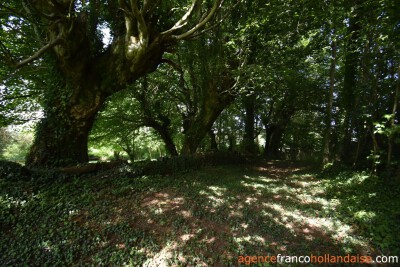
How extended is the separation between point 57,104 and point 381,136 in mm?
11297

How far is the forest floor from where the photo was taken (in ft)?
13.1

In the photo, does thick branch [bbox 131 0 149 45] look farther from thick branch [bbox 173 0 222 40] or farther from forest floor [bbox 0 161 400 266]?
forest floor [bbox 0 161 400 266]

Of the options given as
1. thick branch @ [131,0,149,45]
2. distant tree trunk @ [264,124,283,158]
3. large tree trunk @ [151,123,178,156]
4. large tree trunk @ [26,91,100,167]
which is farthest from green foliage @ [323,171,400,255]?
distant tree trunk @ [264,124,283,158]

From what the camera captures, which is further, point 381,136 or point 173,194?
point 381,136

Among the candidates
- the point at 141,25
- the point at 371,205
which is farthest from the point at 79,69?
the point at 371,205

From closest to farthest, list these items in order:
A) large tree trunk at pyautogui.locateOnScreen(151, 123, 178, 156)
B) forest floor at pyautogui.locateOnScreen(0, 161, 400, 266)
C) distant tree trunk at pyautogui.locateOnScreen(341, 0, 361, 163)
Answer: forest floor at pyautogui.locateOnScreen(0, 161, 400, 266)
distant tree trunk at pyautogui.locateOnScreen(341, 0, 361, 163)
large tree trunk at pyautogui.locateOnScreen(151, 123, 178, 156)

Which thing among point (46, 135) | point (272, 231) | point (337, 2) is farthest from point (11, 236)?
point (337, 2)

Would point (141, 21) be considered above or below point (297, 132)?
above

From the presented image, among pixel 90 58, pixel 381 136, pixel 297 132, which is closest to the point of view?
pixel 90 58

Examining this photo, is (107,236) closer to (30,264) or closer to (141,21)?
(30,264)

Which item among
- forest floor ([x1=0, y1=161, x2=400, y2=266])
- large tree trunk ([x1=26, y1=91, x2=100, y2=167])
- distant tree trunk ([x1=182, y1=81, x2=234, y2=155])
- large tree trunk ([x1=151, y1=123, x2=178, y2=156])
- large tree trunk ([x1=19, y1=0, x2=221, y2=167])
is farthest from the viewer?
large tree trunk ([x1=151, y1=123, x2=178, y2=156])

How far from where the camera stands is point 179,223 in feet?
16.1

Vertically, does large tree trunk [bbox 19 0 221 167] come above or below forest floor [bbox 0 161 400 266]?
above

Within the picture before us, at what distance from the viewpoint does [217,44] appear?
1012 cm
